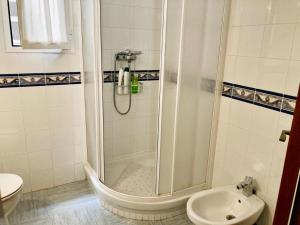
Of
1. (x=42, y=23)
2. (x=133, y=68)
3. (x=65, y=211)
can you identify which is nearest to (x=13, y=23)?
(x=42, y=23)

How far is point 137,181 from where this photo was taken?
8.30ft

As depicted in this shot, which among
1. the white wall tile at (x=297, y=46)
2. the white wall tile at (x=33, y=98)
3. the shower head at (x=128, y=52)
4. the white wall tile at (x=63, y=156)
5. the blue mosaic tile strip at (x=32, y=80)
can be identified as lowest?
the white wall tile at (x=63, y=156)

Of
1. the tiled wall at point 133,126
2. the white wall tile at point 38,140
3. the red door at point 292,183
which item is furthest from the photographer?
the tiled wall at point 133,126

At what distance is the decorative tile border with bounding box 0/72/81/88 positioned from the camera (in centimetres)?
212

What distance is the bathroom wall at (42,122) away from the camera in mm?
2174

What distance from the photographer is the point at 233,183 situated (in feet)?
6.71

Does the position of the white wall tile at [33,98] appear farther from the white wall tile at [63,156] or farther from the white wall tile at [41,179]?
the white wall tile at [41,179]

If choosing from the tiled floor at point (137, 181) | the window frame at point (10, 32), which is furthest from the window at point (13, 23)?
the tiled floor at point (137, 181)

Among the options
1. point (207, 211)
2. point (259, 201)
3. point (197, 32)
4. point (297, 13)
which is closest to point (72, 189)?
point (207, 211)

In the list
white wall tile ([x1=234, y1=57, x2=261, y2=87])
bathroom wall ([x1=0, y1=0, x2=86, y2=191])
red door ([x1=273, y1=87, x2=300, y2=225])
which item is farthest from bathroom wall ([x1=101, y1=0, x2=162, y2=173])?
red door ([x1=273, y1=87, x2=300, y2=225])

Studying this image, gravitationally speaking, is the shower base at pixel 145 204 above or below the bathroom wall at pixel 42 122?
below

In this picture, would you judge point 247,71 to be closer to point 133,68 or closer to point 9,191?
point 133,68

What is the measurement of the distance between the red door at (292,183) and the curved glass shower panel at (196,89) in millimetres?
1201

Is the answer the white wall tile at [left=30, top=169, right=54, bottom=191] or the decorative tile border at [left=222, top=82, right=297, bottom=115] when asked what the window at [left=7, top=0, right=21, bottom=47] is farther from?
the decorative tile border at [left=222, top=82, right=297, bottom=115]
